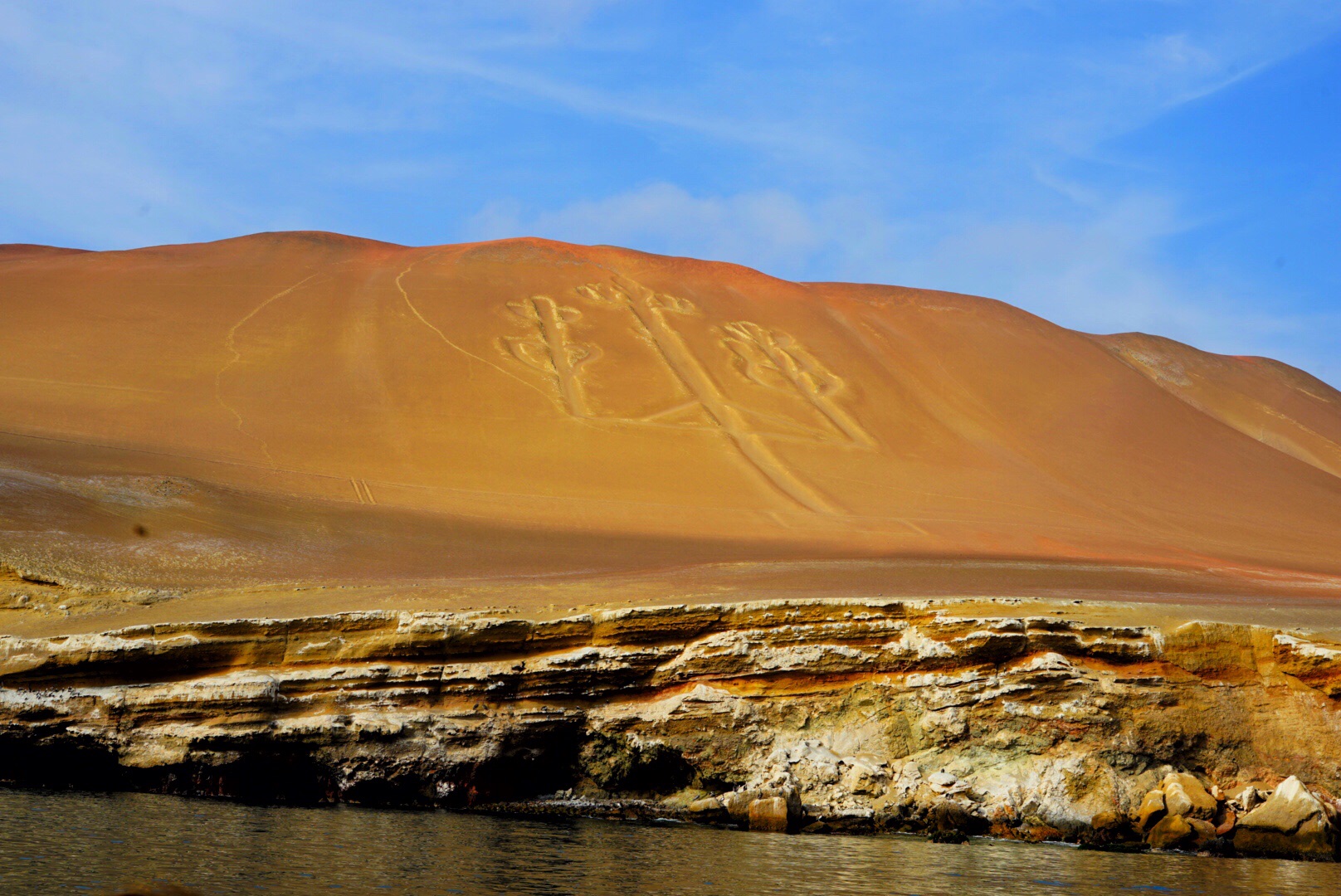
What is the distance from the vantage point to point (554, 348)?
40.5 m

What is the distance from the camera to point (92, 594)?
58.0 feet

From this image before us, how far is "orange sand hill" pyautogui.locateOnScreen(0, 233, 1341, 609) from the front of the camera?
22.8m

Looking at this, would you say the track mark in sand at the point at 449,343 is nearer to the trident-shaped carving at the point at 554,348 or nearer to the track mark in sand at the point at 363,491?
the trident-shaped carving at the point at 554,348

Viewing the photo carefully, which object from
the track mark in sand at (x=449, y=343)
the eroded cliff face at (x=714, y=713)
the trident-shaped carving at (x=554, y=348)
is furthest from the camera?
the trident-shaped carving at (x=554, y=348)

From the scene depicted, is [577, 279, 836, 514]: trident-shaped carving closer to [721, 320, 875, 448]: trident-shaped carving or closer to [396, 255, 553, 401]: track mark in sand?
[721, 320, 875, 448]: trident-shaped carving

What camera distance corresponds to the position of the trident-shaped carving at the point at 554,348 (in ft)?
123

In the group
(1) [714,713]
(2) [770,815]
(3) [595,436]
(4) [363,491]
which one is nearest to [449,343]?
(3) [595,436]

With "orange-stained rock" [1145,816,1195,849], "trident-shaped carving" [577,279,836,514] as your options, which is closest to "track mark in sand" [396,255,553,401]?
"trident-shaped carving" [577,279,836,514]

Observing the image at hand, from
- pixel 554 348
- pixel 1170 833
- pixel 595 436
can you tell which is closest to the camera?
pixel 1170 833

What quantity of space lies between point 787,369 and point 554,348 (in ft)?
28.4

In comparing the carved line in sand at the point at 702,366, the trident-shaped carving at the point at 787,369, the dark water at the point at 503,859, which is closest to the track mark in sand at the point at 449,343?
the carved line in sand at the point at 702,366

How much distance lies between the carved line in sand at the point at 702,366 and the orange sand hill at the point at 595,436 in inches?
5.7

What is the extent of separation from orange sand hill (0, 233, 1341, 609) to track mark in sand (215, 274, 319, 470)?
0.10m

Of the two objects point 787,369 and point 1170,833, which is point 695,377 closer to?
point 787,369
